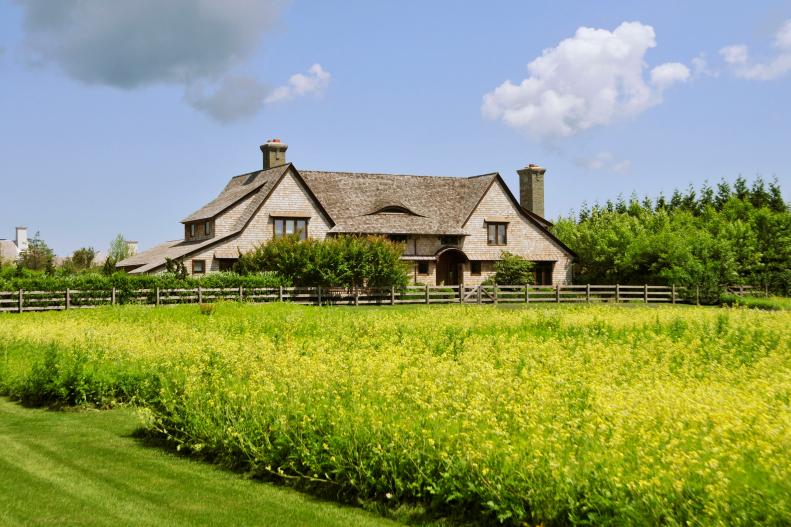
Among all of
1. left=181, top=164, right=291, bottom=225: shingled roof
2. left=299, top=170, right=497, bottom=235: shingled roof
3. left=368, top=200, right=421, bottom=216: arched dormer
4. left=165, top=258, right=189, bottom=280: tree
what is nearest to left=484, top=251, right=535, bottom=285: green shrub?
left=299, top=170, right=497, bottom=235: shingled roof

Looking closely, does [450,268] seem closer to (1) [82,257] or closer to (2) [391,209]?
(2) [391,209]

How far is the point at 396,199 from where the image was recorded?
2459 inches

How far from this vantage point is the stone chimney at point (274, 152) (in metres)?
62.4

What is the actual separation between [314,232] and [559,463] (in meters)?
49.1

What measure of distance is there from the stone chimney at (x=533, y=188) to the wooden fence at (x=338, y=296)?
10801 mm

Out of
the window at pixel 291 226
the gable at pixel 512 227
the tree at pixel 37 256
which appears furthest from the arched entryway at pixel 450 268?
the tree at pixel 37 256

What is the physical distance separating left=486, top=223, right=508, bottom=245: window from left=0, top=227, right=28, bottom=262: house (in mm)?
55989

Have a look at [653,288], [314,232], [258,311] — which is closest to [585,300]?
[653,288]

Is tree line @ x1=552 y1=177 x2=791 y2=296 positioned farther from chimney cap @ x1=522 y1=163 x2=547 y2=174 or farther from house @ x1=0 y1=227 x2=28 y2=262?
house @ x1=0 y1=227 x2=28 y2=262

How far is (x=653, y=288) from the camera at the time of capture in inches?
2231

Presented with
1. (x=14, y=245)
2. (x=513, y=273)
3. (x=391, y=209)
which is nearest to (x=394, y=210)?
(x=391, y=209)

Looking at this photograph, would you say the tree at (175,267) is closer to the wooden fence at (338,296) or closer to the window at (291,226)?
the wooden fence at (338,296)

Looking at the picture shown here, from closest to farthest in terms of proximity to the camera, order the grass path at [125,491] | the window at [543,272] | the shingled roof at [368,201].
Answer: the grass path at [125,491], the shingled roof at [368,201], the window at [543,272]

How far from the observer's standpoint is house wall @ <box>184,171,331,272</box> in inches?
2135
